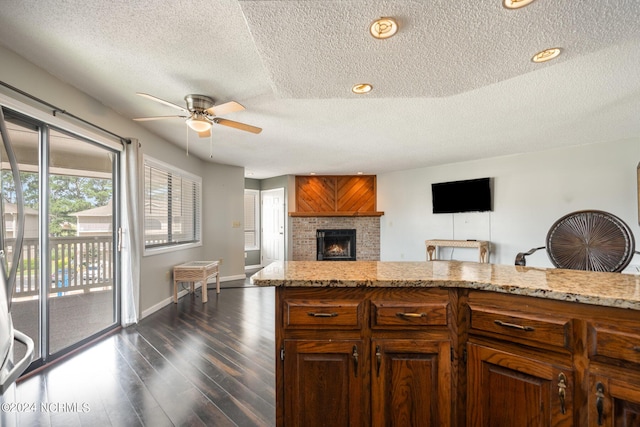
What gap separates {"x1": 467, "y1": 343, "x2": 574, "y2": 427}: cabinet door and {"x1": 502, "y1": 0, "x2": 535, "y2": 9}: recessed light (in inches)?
55.6

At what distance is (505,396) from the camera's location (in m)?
1.16

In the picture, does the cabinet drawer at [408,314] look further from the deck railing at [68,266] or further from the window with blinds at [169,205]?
the window with blinds at [169,205]

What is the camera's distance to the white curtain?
3.09 meters

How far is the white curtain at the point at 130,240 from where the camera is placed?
309 cm

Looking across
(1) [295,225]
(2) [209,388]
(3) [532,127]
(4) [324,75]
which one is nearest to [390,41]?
(4) [324,75]

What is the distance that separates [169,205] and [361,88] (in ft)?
11.8

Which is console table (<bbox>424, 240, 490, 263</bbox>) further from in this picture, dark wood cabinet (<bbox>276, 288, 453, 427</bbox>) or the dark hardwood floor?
dark wood cabinet (<bbox>276, 288, 453, 427</bbox>)

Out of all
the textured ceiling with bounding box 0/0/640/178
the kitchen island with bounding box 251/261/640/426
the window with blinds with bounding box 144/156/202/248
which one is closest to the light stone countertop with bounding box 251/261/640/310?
the kitchen island with bounding box 251/261/640/426

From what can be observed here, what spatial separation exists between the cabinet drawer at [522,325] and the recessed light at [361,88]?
137cm

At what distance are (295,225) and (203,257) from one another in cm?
236

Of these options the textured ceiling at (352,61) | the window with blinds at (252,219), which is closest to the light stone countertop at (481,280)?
the textured ceiling at (352,61)

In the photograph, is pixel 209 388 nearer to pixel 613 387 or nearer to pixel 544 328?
pixel 544 328

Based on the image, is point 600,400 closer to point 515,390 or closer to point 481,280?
point 515,390

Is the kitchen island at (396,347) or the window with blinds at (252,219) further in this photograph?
the window with blinds at (252,219)
